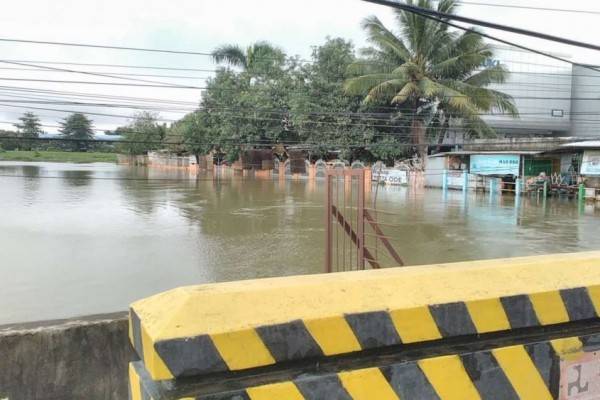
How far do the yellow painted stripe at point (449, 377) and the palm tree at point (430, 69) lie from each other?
24288 millimetres

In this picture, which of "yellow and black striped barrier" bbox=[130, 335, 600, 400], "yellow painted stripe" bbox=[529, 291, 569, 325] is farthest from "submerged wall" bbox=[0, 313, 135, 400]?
"yellow painted stripe" bbox=[529, 291, 569, 325]

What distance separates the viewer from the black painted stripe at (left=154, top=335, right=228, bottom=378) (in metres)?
1.44

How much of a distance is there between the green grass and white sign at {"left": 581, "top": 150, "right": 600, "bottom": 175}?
21156 millimetres

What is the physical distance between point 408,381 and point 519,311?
0.50 m

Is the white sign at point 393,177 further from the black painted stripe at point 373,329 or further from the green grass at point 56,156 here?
the black painted stripe at point 373,329

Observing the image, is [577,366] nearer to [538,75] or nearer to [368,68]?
[368,68]

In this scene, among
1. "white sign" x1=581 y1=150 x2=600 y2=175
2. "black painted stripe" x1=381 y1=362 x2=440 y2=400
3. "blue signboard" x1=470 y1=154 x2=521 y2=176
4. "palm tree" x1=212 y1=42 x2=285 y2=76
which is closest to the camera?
"black painted stripe" x1=381 y1=362 x2=440 y2=400

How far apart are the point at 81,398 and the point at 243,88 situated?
36909 millimetres

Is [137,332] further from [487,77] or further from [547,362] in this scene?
[487,77]

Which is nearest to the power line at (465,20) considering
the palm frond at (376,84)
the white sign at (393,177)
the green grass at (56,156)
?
the green grass at (56,156)

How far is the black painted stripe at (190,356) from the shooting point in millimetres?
1440

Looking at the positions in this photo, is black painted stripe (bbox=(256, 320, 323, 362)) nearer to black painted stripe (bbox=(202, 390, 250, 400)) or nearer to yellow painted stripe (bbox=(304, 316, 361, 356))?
yellow painted stripe (bbox=(304, 316, 361, 356))

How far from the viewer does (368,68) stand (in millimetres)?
27500

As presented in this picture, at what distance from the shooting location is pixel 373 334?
5.38ft
